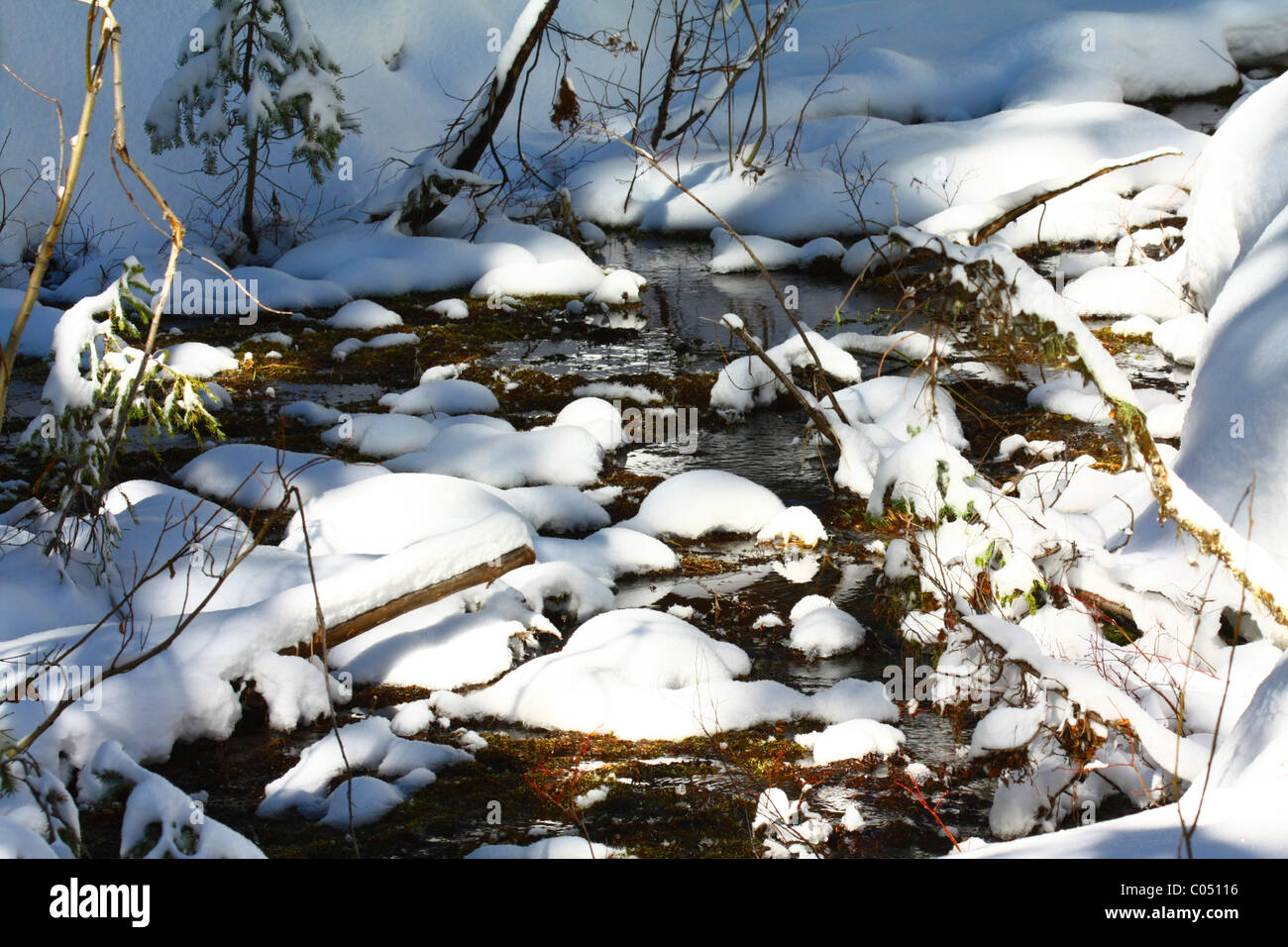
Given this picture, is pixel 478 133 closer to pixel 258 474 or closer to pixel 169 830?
pixel 258 474

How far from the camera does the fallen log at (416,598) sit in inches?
177

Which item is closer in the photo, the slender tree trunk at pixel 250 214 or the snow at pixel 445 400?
the snow at pixel 445 400

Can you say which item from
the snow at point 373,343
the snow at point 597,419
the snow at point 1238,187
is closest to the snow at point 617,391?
the snow at point 597,419

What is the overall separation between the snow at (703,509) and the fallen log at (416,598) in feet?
4.36

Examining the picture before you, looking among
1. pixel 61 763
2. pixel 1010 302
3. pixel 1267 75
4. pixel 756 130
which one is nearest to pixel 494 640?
pixel 61 763

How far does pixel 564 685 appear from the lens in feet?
14.7

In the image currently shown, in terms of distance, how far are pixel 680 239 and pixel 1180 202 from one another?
5.33 m

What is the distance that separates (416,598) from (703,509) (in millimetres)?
2080

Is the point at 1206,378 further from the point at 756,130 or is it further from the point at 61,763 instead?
the point at 756,130

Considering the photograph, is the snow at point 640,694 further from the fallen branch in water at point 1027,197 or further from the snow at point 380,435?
the snow at point 380,435

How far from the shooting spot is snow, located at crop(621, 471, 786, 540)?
249 inches

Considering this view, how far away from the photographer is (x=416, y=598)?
4703 mm

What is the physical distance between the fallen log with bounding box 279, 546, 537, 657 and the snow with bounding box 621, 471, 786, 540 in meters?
1.33

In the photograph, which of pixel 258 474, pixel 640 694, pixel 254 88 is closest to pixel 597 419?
pixel 258 474
